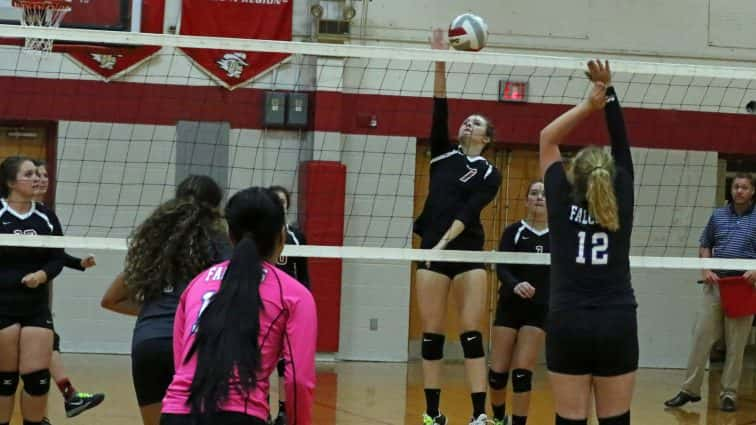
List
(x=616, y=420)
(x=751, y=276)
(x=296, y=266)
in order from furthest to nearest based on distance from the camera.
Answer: (x=751, y=276)
(x=296, y=266)
(x=616, y=420)

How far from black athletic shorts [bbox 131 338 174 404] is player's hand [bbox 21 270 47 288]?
200cm

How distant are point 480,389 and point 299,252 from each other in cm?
142

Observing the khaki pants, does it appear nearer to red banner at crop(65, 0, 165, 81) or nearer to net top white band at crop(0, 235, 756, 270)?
net top white band at crop(0, 235, 756, 270)

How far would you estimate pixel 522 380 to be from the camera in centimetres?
737

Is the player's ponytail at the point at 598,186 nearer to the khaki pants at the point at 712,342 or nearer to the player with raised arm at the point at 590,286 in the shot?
the player with raised arm at the point at 590,286

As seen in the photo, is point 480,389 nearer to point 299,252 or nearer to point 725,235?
point 299,252

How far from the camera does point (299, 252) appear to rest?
6.73 m

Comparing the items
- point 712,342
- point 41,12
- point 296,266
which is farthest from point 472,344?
point 41,12

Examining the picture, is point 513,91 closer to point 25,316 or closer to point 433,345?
point 433,345

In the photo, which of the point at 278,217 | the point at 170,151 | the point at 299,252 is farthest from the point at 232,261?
the point at 170,151

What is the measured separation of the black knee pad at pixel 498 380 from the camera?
7477mm

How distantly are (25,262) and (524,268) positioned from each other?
9.95ft

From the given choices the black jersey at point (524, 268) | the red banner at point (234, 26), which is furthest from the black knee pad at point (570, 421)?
the red banner at point (234, 26)

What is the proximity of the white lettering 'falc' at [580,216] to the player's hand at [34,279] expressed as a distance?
3.13 metres
